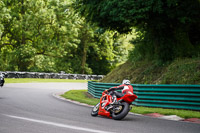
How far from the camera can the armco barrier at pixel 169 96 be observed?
434 inches

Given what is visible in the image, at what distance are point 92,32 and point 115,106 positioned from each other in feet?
135

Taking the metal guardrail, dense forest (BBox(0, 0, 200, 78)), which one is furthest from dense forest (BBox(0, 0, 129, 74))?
the metal guardrail

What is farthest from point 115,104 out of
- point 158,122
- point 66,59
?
point 66,59

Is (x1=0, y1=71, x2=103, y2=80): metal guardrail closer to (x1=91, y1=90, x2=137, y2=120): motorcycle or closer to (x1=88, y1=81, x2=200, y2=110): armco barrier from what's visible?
(x1=88, y1=81, x2=200, y2=110): armco barrier

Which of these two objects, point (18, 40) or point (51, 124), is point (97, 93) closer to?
point (51, 124)

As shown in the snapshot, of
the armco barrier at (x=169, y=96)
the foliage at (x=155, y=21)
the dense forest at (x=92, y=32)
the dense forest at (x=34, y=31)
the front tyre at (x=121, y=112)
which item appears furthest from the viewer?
the dense forest at (x=34, y=31)

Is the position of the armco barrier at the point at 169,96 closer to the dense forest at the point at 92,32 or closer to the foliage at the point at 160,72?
the foliage at the point at 160,72

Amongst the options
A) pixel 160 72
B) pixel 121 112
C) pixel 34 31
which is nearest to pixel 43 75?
pixel 34 31

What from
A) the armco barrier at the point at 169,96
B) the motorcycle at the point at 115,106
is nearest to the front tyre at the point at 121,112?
the motorcycle at the point at 115,106

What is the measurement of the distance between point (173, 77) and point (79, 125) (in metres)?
8.73

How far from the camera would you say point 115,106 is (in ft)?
29.2

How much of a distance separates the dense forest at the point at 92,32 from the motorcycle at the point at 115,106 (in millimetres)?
6548

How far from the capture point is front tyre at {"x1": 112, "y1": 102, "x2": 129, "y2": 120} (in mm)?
8602

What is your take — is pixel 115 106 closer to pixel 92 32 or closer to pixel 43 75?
pixel 43 75
